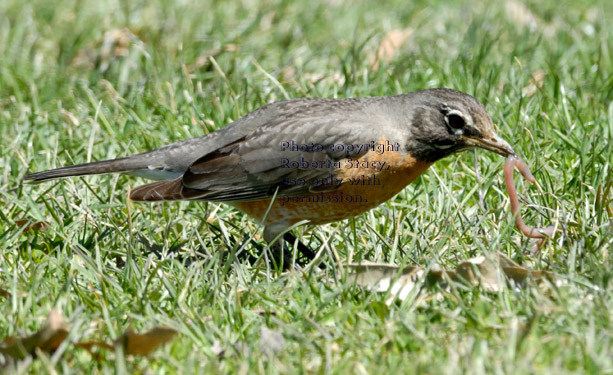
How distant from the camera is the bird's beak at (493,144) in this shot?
466cm

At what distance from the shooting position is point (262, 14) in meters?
8.28

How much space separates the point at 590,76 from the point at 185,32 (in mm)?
3603

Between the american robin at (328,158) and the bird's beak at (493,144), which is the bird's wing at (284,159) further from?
the bird's beak at (493,144)

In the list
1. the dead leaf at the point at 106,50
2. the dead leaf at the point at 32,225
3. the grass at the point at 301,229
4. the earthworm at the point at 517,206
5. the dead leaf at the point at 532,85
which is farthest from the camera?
the dead leaf at the point at 106,50

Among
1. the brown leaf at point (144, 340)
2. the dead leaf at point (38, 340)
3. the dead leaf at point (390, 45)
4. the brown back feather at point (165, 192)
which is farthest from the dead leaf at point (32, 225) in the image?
the dead leaf at point (390, 45)

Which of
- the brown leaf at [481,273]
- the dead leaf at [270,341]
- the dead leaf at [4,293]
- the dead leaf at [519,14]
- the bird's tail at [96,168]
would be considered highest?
the dead leaf at [519,14]

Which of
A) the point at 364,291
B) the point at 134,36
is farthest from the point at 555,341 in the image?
the point at 134,36

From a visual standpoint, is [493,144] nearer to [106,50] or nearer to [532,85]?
[532,85]

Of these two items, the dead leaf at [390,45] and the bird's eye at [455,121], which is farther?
the dead leaf at [390,45]

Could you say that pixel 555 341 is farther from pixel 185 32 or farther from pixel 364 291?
pixel 185 32

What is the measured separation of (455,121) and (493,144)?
25cm

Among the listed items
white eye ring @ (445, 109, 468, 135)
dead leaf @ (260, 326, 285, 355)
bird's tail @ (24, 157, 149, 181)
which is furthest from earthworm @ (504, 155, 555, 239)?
bird's tail @ (24, 157, 149, 181)

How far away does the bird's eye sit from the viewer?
4.74 m

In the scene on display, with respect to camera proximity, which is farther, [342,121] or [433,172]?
[433,172]
